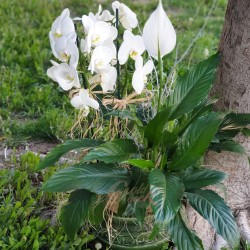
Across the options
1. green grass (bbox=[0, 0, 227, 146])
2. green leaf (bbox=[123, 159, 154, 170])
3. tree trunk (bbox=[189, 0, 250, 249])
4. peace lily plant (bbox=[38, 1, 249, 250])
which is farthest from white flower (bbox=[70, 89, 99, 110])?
green grass (bbox=[0, 0, 227, 146])

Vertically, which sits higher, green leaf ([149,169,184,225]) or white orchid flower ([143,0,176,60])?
white orchid flower ([143,0,176,60])

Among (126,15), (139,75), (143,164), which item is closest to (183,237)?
(143,164)

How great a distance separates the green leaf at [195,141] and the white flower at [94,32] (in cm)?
59

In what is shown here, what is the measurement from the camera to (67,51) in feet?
8.51

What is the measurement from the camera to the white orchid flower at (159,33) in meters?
2.40

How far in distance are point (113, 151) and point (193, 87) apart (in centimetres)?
50

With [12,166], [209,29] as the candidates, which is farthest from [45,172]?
[209,29]

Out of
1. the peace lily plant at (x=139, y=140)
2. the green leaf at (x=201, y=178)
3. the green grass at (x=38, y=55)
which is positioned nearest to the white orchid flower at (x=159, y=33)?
the peace lily plant at (x=139, y=140)

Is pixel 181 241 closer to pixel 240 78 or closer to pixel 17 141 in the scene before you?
pixel 240 78

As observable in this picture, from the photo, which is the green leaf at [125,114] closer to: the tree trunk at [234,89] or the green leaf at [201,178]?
the green leaf at [201,178]

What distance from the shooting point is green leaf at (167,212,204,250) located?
2.54m

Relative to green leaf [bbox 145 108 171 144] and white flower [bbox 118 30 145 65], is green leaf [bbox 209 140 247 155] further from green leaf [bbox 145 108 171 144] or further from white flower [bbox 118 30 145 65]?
white flower [bbox 118 30 145 65]

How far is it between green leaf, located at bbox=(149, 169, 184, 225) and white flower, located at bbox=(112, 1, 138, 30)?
0.80m

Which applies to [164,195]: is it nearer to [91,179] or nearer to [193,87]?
[91,179]
